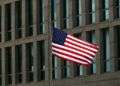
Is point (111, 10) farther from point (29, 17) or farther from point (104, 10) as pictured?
point (29, 17)

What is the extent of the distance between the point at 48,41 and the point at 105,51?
7.89 meters

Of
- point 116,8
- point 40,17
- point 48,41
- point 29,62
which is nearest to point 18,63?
point 29,62

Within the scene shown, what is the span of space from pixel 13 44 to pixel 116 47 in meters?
13.5

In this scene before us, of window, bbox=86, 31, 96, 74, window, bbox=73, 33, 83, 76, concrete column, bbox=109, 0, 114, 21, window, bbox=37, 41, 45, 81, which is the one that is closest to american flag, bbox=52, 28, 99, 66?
concrete column, bbox=109, 0, 114, 21

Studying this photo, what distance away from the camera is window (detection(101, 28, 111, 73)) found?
43969mm

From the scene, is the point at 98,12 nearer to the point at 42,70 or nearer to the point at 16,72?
the point at 42,70


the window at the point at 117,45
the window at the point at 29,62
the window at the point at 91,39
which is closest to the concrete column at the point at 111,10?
the window at the point at 117,45

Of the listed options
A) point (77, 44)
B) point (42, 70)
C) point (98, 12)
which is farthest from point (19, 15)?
point (77, 44)

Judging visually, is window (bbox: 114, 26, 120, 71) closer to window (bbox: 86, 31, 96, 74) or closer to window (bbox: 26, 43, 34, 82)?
window (bbox: 86, 31, 96, 74)

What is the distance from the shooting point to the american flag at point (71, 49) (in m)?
29.1

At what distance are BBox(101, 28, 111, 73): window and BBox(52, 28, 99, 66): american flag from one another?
1416 centimetres

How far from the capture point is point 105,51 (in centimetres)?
4434

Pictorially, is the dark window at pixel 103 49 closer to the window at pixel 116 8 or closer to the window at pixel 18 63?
the window at pixel 116 8

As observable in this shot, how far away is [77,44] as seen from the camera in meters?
29.8
